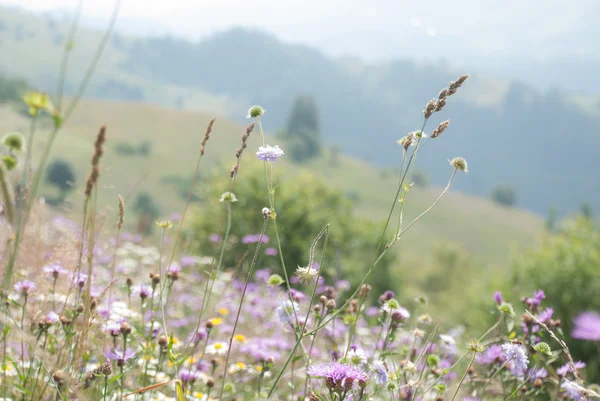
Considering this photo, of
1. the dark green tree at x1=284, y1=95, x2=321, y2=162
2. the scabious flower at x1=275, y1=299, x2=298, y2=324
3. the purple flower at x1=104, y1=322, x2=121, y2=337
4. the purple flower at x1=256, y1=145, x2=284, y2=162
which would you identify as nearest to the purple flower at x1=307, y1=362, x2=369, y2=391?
the scabious flower at x1=275, y1=299, x2=298, y2=324

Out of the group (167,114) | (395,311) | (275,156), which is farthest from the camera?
(167,114)

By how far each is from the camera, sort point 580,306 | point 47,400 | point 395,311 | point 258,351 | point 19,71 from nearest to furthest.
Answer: point 47,400 → point 395,311 → point 258,351 → point 580,306 → point 19,71

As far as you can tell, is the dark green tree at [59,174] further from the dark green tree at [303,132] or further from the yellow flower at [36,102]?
the yellow flower at [36,102]

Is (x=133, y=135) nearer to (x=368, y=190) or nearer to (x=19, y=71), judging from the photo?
(x=368, y=190)

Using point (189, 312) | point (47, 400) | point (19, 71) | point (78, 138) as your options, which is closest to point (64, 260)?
point (47, 400)

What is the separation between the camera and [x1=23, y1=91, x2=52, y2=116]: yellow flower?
34.1 inches

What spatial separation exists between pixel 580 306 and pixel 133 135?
3503 inches

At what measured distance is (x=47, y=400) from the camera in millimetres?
1902

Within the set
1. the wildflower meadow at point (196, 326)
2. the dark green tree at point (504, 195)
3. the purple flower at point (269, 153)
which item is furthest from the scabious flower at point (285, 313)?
the dark green tree at point (504, 195)

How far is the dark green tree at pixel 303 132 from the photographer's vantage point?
104 meters

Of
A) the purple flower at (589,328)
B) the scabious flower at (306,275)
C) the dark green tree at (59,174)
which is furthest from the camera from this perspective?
the dark green tree at (59,174)

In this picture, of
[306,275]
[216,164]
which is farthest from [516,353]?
[216,164]

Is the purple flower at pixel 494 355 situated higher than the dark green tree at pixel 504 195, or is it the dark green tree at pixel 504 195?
the purple flower at pixel 494 355

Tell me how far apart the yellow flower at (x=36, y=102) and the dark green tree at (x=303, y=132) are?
100917mm
